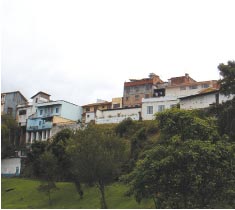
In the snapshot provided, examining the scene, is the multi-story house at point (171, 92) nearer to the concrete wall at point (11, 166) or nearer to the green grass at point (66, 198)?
the green grass at point (66, 198)

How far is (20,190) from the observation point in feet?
153

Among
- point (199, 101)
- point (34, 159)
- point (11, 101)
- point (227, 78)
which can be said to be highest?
point (11, 101)

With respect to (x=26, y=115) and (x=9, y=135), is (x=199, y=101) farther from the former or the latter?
(x=26, y=115)

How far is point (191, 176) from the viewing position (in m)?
20.1

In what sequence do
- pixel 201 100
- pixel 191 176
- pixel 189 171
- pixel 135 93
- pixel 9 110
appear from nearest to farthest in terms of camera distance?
pixel 191 176 < pixel 189 171 < pixel 201 100 < pixel 135 93 < pixel 9 110

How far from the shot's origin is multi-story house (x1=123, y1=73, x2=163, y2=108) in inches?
2808

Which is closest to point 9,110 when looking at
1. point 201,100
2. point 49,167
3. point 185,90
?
point 185,90

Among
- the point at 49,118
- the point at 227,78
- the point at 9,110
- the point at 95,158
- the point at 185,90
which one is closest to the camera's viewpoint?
the point at 95,158

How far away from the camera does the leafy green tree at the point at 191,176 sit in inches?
797

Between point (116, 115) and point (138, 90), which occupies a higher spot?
point (138, 90)

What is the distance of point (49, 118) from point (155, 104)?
20343 mm

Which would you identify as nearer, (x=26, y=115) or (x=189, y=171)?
(x=189, y=171)

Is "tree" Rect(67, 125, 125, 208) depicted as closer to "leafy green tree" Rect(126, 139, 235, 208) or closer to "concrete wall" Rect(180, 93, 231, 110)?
"leafy green tree" Rect(126, 139, 235, 208)

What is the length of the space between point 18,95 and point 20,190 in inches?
1450
